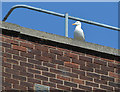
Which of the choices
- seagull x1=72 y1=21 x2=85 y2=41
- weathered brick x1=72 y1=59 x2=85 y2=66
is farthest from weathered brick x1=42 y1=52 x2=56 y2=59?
seagull x1=72 y1=21 x2=85 y2=41

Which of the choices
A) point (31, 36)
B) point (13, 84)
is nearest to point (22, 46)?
point (31, 36)

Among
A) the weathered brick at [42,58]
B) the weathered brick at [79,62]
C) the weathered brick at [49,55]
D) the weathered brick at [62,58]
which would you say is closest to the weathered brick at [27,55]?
the weathered brick at [42,58]

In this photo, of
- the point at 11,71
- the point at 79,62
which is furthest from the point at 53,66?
the point at 11,71

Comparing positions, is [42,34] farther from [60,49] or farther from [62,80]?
[62,80]

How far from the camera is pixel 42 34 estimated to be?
8766 millimetres

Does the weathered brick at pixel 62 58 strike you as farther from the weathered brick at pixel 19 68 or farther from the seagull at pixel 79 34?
the seagull at pixel 79 34

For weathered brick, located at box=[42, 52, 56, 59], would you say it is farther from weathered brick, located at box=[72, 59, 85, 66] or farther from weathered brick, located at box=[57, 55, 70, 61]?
weathered brick, located at box=[72, 59, 85, 66]

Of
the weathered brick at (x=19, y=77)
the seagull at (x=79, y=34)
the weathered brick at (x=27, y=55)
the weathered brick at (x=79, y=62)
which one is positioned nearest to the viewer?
the weathered brick at (x=19, y=77)

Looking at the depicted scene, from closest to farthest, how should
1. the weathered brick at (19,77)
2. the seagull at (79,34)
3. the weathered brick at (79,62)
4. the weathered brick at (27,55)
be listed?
the weathered brick at (19,77) < the weathered brick at (27,55) < the weathered brick at (79,62) < the seagull at (79,34)

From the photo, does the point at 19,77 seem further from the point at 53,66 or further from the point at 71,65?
the point at 71,65

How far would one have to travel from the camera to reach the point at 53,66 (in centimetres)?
853

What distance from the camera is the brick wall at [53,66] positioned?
8.36 m

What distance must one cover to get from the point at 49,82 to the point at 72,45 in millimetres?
919

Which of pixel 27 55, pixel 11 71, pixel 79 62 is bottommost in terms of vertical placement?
pixel 11 71
